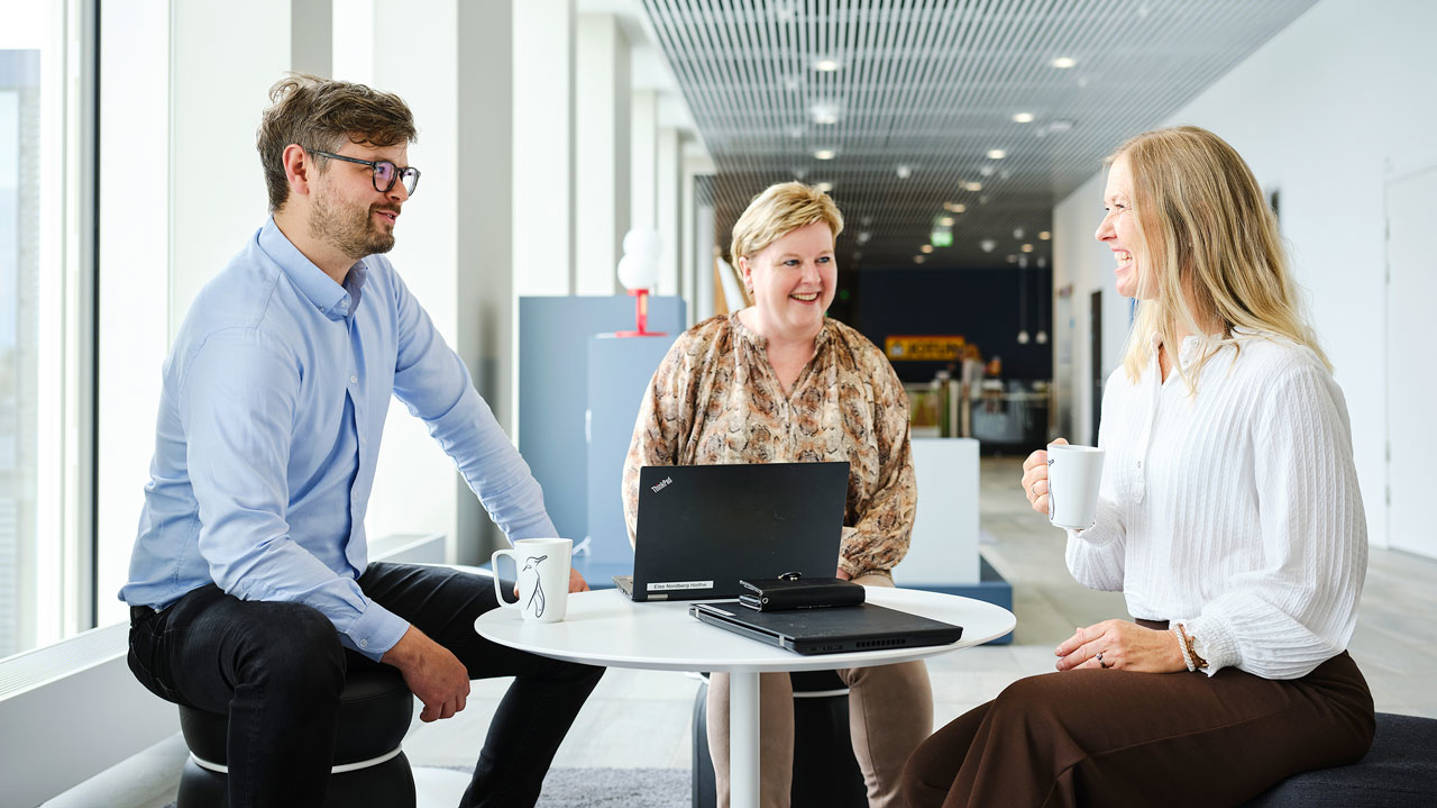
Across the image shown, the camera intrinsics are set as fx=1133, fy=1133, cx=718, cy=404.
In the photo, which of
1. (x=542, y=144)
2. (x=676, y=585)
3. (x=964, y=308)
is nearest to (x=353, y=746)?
(x=676, y=585)

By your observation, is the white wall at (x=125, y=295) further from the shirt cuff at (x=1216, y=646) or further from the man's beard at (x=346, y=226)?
the shirt cuff at (x=1216, y=646)

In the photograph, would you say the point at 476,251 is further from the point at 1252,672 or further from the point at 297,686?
the point at 1252,672

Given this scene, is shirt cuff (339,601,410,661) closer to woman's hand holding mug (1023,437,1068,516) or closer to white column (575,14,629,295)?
woman's hand holding mug (1023,437,1068,516)

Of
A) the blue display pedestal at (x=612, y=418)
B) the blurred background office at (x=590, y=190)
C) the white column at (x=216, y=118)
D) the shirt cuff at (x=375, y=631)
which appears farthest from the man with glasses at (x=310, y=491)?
the blue display pedestal at (x=612, y=418)

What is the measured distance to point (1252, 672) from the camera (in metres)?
1.41

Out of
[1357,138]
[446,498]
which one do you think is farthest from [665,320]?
[1357,138]

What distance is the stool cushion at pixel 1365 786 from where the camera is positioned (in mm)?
1327

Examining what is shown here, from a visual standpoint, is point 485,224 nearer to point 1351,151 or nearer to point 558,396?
point 558,396

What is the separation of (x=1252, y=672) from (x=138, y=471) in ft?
10.1

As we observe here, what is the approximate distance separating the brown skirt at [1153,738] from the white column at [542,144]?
6.38 metres

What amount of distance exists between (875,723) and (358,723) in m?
0.95

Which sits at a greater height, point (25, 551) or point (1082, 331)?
point (1082, 331)

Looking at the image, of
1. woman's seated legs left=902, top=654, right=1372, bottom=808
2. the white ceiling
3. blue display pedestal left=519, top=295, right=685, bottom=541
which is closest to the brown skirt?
woman's seated legs left=902, top=654, right=1372, bottom=808

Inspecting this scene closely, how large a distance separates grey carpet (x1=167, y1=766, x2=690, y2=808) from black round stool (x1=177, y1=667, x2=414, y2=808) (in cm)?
89
